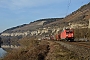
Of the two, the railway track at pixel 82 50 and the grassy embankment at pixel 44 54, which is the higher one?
the railway track at pixel 82 50

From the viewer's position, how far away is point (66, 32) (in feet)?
211

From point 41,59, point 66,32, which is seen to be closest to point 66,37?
point 66,32

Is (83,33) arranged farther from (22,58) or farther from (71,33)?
(22,58)

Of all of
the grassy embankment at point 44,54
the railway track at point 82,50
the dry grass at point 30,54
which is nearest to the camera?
the railway track at point 82,50

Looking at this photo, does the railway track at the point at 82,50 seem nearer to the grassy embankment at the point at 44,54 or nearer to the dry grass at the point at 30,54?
the grassy embankment at the point at 44,54

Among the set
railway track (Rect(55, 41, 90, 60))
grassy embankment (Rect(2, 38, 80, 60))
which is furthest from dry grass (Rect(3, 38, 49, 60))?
railway track (Rect(55, 41, 90, 60))

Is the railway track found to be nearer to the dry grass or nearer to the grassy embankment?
the grassy embankment

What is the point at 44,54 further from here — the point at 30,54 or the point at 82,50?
the point at 82,50

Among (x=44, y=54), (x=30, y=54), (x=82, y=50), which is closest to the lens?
(x=82, y=50)

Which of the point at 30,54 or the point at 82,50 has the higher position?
the point at 82,50

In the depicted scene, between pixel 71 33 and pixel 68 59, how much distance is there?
4814 cm

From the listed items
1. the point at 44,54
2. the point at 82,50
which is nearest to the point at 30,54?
the point at 44,54

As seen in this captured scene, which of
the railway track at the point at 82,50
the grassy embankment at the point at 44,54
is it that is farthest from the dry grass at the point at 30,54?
the railway track at the point at 82,50

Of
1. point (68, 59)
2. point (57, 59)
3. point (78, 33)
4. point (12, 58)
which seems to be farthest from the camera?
point (78, 33)
